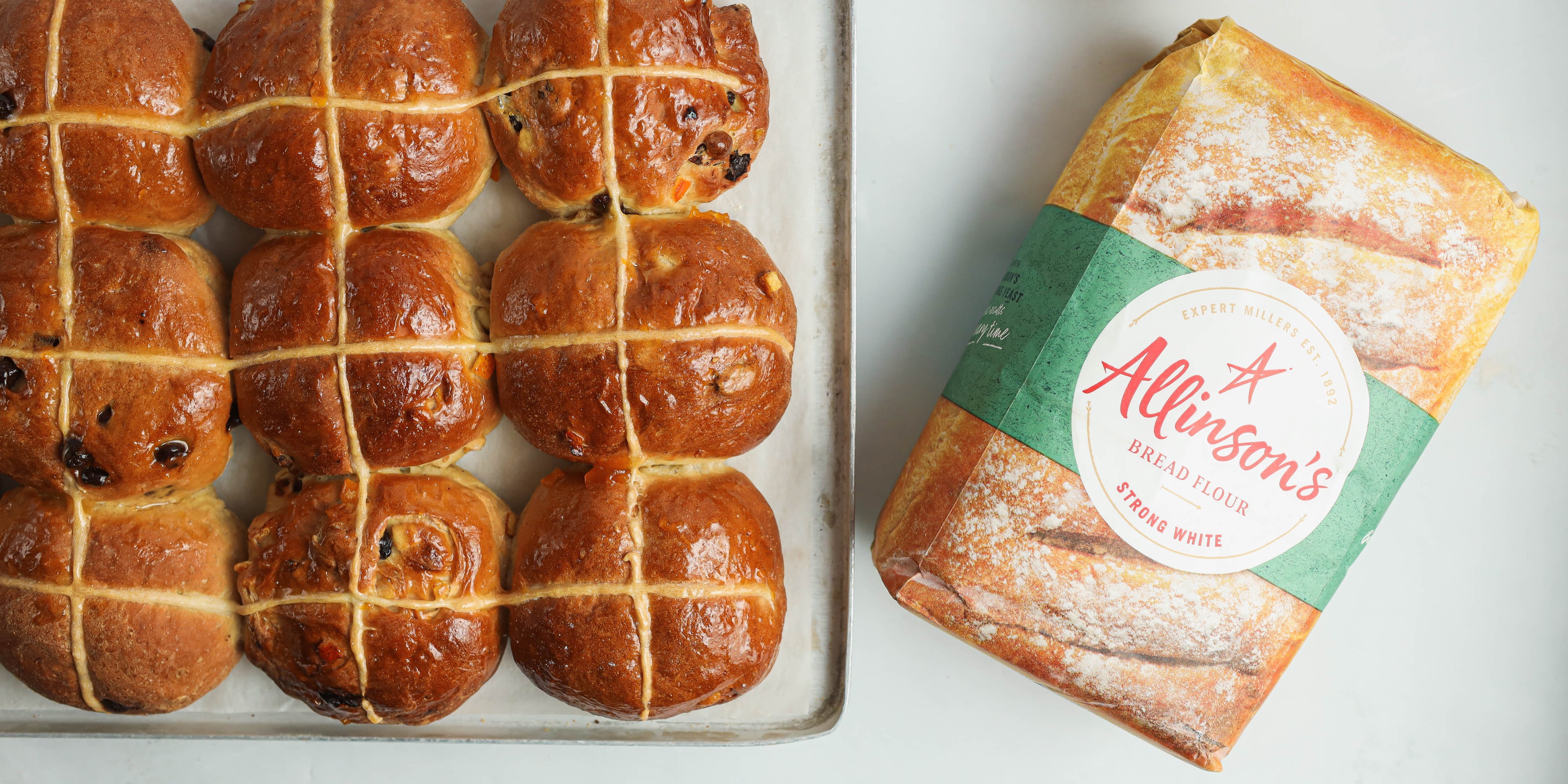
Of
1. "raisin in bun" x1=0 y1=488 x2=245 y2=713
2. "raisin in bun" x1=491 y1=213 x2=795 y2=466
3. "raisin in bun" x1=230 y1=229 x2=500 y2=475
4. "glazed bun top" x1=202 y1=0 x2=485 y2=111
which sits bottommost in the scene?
"raisin in bun" x1=0 y1=488 x2=245 y2=713

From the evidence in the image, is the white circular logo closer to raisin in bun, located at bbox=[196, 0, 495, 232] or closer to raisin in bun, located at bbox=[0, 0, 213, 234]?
raisin in bun, located at bbox=[196, 0, 495, 232]

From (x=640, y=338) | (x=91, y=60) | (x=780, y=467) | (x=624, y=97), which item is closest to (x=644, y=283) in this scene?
(x=640, y=338)

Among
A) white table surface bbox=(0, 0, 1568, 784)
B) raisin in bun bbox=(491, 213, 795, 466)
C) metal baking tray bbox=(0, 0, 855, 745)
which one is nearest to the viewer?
raisin in bun bbox=(491, 213, 795, 466)

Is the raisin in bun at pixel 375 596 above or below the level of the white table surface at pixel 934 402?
below

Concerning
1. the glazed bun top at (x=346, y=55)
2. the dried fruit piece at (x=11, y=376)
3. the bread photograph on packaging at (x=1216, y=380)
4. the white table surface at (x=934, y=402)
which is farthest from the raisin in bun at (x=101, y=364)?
the bread photograph on packaging at (x=1216, y=380)

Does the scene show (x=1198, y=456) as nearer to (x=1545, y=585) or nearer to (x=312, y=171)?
(x=1545, y=585)

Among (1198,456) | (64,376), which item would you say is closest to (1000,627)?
(1198,456)

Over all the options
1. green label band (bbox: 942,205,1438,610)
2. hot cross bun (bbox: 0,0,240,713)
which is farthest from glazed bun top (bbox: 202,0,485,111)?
green label band (bbox: 942,205,1438,610)

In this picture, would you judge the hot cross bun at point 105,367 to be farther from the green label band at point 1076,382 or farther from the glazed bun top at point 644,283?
the green label band at point 1076,382
